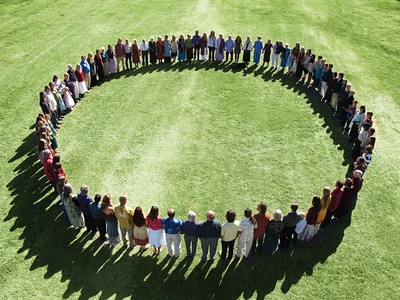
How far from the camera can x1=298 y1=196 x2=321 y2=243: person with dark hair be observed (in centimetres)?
1006

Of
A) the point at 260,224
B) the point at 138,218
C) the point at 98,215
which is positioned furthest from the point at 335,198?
the point at 98,215

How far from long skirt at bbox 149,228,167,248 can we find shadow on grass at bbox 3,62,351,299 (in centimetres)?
54

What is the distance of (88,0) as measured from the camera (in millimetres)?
29375

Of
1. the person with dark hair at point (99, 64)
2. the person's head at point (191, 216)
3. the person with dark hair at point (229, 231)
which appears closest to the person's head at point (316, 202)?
the person with dark hair at point (229, 231)

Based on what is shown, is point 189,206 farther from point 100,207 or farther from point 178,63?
point 178,63

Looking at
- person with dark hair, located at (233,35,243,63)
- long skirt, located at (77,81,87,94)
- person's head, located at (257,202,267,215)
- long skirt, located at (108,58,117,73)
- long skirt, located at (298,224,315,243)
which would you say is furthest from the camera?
person with dark hair, located at (233,35,243,63)

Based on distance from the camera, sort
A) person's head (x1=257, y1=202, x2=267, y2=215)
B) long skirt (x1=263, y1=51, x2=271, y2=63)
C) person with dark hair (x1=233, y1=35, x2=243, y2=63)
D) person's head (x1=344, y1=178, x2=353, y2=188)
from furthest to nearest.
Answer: long skirt (x1=263, y1=51, x2=271, y2=63)
person with dark hair (x1=233, y1=35, x2=243, y2=63)
person's head (x1=344, y1=178, x2=353, y2=188)
person's head (x1=257, y1=202, x2=267, y2=215)

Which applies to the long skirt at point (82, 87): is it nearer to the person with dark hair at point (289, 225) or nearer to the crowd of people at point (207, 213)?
the crowd of people at point (207, 213)

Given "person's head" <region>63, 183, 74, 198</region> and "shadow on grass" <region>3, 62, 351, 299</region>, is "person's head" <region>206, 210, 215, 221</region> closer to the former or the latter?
"shadow on grass" <region>3, 62, 351, 299</region>

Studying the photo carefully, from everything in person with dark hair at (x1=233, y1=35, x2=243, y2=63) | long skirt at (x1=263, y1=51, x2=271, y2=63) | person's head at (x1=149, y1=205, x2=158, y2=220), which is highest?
person with dark hair at (x1=233, y1=35, x2=243, y2=63)

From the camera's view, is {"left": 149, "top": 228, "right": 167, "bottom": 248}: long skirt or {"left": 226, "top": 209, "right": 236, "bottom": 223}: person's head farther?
{"left": 149, "top": 228, "right": 167, "bottom": 248}: long skirt

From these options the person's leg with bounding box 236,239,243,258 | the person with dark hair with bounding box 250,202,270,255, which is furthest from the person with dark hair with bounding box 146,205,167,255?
the person with dark hair with bounding box 250,202,270,255

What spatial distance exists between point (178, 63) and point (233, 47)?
10.7 ft

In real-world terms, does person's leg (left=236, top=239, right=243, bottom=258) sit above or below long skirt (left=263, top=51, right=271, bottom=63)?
below
